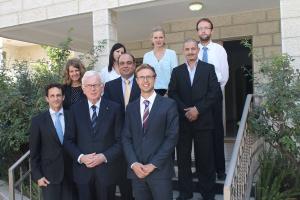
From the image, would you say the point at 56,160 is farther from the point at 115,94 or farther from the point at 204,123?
the point at 204,123

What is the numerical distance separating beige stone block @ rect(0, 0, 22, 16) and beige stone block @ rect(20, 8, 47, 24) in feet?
0.60

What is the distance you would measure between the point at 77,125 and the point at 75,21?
16.0ft

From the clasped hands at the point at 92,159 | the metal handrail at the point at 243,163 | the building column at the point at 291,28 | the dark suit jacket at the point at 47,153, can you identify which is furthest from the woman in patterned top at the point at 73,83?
the building column at the point at 291,28

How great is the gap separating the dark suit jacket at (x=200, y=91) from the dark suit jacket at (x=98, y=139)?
2.69 feet

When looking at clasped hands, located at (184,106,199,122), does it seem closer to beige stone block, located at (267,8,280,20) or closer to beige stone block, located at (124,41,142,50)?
beige stone block, located at (267,8,280,20)

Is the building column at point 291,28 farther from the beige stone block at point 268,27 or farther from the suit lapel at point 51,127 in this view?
the suit lapel at point 51,127

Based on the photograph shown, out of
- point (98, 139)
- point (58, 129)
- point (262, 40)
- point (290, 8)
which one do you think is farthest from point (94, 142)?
point (262, 40)

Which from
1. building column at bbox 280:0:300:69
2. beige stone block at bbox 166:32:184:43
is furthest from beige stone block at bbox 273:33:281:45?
building column at bbox 280:0:300:69

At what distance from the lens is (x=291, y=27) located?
5832 mm

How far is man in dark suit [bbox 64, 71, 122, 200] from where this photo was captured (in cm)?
407

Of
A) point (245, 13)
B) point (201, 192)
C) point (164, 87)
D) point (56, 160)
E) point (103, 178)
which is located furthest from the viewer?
point (245, 13)

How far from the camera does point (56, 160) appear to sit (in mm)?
4348

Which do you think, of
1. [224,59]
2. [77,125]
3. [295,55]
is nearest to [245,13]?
[295,55]

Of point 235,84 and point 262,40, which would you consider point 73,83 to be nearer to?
point 262,40
